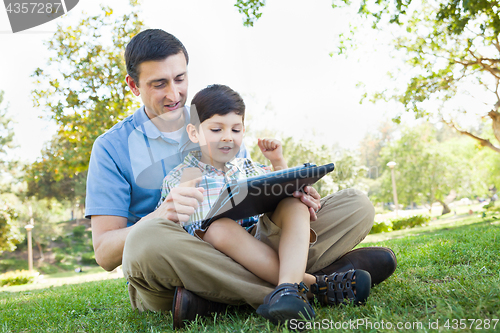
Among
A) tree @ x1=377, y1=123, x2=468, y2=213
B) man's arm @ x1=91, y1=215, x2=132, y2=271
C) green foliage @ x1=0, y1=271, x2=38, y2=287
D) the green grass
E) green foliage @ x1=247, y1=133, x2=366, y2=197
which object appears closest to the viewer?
the green grass

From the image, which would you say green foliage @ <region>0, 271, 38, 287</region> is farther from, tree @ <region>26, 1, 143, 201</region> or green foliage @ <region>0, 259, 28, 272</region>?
green foliage @ <region>0, 259, 28, 272</region>

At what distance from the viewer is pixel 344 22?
916 cm

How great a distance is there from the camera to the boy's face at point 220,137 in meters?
2.27

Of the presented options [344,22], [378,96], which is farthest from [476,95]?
[344,22]

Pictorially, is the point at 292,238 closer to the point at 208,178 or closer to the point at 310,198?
the point at 310,198

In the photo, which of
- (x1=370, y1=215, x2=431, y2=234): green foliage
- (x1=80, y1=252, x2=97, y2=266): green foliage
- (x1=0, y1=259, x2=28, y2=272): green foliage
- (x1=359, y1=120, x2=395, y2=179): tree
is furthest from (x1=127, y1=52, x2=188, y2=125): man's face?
(x1=359, y1=120, x2=395, y2=179): tree

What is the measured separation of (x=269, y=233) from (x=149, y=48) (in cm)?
138

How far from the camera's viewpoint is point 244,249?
5.82ft

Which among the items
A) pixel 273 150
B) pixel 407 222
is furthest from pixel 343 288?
pixel 407 222

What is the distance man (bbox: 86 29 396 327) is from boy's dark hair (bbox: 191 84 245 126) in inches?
5.9

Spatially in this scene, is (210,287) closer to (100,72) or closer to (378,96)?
(100,72)

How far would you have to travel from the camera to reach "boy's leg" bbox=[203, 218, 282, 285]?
5.74 ft

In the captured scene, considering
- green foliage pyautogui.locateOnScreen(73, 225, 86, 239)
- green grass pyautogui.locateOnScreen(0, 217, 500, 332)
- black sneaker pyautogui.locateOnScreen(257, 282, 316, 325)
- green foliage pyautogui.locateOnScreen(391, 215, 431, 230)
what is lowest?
green foliage pyautogui.locateOnScreen(73, 225, 86, 239)

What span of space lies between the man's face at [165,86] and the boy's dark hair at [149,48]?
3 centimetres
